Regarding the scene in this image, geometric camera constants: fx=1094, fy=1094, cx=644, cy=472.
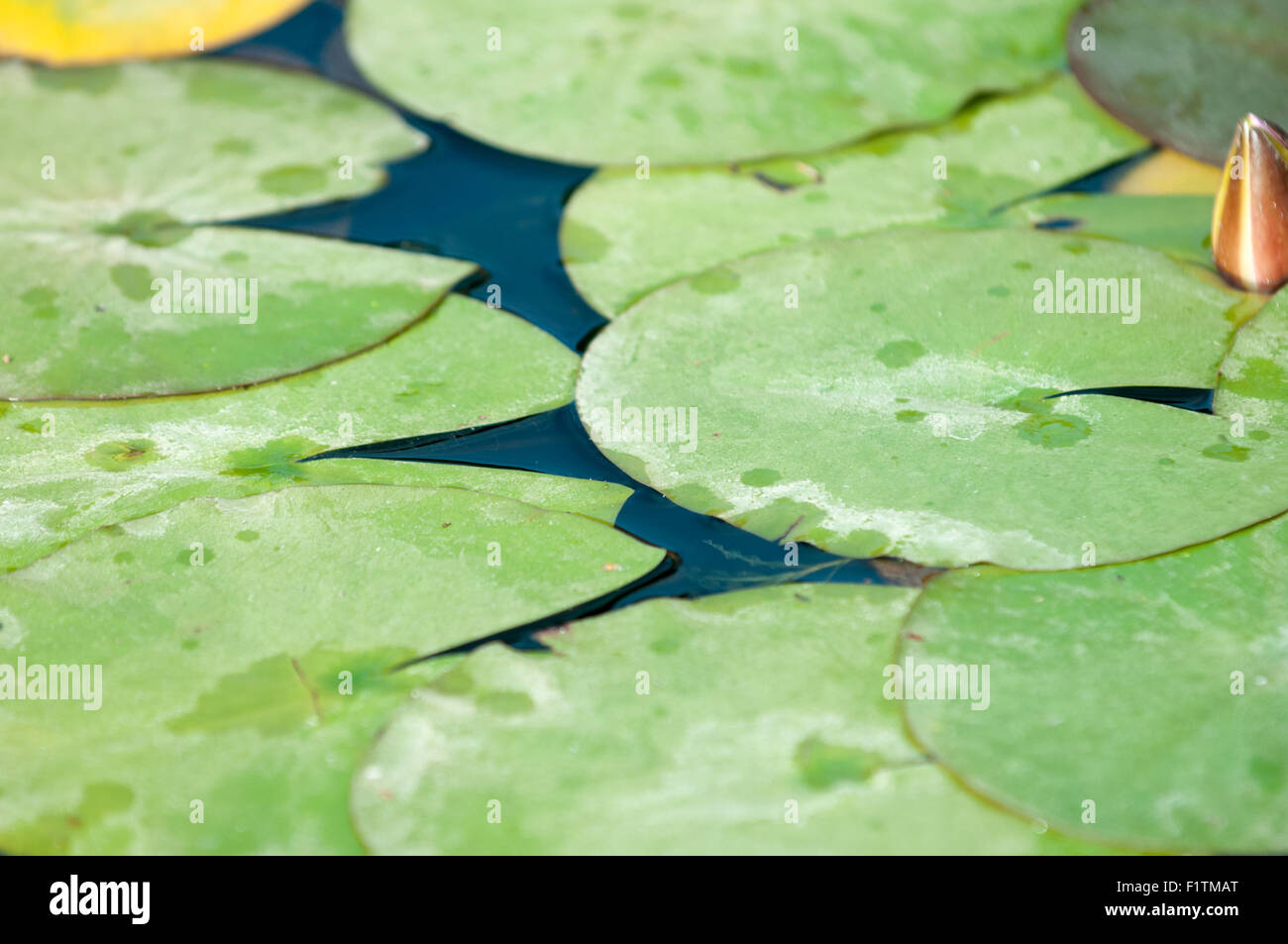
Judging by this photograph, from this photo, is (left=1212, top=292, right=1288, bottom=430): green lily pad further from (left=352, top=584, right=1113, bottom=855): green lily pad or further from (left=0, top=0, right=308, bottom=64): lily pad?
(left=0, top=0, right=308, bottom=64): lily pad

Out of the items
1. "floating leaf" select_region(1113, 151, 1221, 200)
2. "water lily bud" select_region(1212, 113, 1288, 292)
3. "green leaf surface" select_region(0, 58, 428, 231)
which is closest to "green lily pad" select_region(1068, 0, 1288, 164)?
"floating leaf" select_region(1113, 151, 1221, 200)

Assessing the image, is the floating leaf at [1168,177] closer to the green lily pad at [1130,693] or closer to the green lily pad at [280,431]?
the green lily pad at [1130,693]

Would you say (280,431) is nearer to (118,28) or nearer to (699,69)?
(699,69)

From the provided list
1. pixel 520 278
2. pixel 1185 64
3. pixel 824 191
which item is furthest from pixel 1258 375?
pixel 520 278

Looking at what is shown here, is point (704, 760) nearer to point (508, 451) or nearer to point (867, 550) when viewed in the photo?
point (867, 550)

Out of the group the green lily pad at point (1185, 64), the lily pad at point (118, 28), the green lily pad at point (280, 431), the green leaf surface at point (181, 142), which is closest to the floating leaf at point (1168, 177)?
the green lily pad at point (1185, 64)
